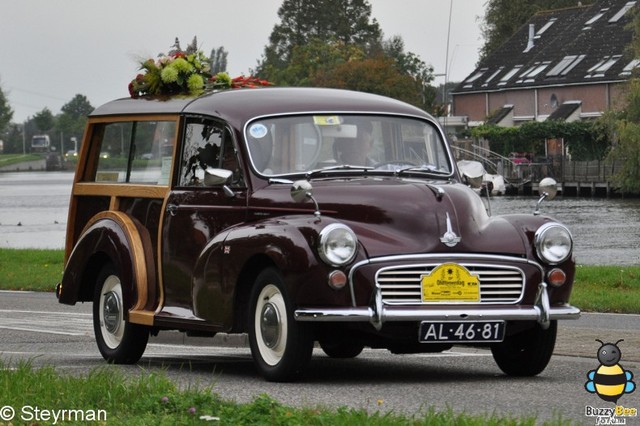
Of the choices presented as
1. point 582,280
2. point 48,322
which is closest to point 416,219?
point 48,322

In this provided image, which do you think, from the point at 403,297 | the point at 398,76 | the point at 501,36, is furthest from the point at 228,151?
the point at 501,36

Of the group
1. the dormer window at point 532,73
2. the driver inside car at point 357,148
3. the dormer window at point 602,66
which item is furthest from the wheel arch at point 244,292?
the dormer window at point 532,73

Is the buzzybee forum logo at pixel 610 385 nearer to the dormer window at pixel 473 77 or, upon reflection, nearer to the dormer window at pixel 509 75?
the dormer window at pixel 509 75

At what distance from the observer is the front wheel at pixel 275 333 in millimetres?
9664

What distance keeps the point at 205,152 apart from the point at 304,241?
2200 millimetres

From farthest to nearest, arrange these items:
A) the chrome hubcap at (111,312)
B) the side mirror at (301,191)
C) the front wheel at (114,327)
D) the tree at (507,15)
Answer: the tree at (507,15) → the chrome hubcap at (111,312) → the front wheel at (114,327) → the side mirror at (301,191)

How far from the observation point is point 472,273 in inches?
384

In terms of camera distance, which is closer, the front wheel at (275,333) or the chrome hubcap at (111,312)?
the front wheel at (275,333)

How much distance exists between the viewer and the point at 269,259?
33.0 ft

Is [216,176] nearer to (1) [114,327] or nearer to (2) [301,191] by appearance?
(2) [301,191]

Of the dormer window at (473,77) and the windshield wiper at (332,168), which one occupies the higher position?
the dormer window at (473,77)

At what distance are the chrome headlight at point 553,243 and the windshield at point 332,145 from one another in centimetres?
138

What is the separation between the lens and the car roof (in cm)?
1123

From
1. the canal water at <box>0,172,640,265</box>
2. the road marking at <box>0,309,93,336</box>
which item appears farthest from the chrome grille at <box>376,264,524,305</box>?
the canal water at <box>0,172,640,265</box>
